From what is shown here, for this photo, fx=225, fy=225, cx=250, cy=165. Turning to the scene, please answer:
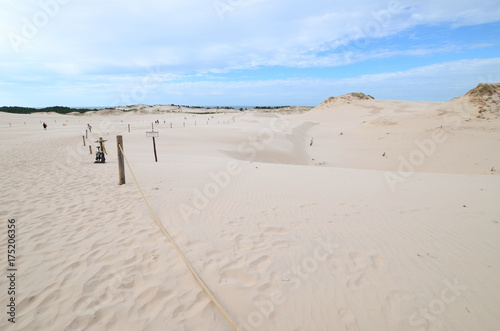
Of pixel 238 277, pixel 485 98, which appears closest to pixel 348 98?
pixel 485 98

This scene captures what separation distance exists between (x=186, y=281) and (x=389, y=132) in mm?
23008

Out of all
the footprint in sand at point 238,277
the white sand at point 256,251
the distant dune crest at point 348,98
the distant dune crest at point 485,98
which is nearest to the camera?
the white sand at point 256,251

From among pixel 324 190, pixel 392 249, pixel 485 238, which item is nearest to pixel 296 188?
pixel 324 190

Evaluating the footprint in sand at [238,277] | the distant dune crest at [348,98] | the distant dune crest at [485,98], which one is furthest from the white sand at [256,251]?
the distant dune crest at [348,98]

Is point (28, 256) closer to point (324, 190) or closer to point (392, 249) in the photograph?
point (392, 249)

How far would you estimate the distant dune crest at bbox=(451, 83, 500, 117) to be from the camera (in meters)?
19.1

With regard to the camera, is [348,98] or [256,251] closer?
[256,251]

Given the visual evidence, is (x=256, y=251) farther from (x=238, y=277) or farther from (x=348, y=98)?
(x=348, y=98)

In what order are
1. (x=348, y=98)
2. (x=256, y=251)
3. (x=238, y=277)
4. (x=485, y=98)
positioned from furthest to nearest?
(x=348, y=98) < (x=485, y=98) < (x=256, y=251) < (x=238, y=277)

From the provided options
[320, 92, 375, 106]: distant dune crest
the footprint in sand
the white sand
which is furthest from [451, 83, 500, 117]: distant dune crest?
[320, 92, 375, 106]: distant dune crest

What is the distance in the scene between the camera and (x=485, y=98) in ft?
67.7

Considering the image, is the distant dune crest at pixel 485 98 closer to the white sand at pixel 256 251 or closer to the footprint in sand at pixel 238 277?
the white sand at pixel 256 251

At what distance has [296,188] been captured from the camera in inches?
289

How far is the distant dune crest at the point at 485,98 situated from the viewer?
19.1 metres
